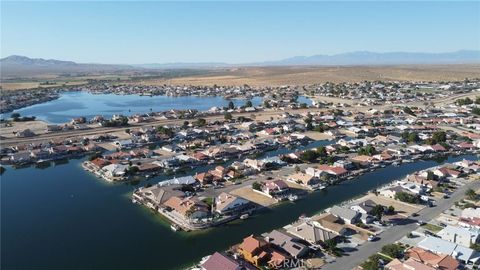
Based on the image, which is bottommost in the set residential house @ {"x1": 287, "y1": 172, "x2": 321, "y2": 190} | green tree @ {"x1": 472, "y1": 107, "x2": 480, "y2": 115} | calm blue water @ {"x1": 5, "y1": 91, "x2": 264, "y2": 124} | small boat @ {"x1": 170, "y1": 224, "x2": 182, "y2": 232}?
small boat @ {"x1": 170, "y1": 224, "x2": 182, "y2": 232}

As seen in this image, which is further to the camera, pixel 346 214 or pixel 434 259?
pixel 346 214

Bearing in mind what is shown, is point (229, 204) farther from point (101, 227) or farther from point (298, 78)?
point (298, 78)

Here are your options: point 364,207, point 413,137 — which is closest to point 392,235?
point 364,207

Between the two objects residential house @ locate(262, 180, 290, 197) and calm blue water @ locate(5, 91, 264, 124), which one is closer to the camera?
residential house @ locate(262, 180, 290, 197)

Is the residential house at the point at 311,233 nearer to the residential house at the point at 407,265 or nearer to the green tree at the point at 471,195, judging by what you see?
the residential house at the point at 407,265

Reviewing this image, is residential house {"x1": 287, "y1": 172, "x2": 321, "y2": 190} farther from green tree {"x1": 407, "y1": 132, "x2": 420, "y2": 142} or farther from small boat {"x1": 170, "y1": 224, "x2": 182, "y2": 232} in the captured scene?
green tree {"x1": 407, "y1": 132, "x2": 420, "y2": 142}

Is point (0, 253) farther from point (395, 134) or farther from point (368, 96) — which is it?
point (368, 96)

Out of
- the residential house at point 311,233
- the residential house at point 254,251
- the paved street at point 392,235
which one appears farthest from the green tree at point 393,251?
the residential house at point 254,251

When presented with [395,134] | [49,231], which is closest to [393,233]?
[49,231]

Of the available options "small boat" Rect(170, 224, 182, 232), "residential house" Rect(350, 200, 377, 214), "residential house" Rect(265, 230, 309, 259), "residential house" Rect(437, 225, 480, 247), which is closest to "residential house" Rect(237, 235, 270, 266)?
"residential house" Rect(265, 230, 309, 259)
